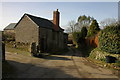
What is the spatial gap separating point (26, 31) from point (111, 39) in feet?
57.1

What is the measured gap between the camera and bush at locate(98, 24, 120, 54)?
1501 centimetres

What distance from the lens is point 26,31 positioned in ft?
87.8

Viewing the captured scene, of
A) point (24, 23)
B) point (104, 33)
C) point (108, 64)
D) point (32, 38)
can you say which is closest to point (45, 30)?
point (32, 38)

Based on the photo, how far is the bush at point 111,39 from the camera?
49.2 feet

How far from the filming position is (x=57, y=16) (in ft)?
96.5

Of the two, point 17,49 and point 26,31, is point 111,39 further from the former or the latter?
point 26,31

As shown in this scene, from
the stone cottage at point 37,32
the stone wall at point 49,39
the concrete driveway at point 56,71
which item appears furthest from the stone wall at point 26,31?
the concrete driveway at point 56,71

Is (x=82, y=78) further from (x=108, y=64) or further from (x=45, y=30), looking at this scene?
(x=45, y=30)

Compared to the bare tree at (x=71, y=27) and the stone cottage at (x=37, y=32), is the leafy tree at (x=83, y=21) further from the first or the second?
the stone cottage at (x=37, y=32)

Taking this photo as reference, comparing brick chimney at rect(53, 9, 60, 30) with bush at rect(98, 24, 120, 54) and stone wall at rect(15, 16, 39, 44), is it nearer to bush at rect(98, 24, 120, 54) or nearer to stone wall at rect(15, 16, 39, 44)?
stone wall at rect(15, 16, 39, 44)

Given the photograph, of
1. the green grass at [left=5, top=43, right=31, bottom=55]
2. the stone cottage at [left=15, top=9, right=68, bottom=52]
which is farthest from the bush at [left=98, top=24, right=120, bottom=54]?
the green grass at [left=5, top=43, right=31, bottom=55]

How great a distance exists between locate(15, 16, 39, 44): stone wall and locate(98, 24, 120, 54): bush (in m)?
13.4

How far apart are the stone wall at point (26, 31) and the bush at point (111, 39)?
43.8 ft

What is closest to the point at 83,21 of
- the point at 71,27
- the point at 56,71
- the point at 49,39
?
the point at 71,27
